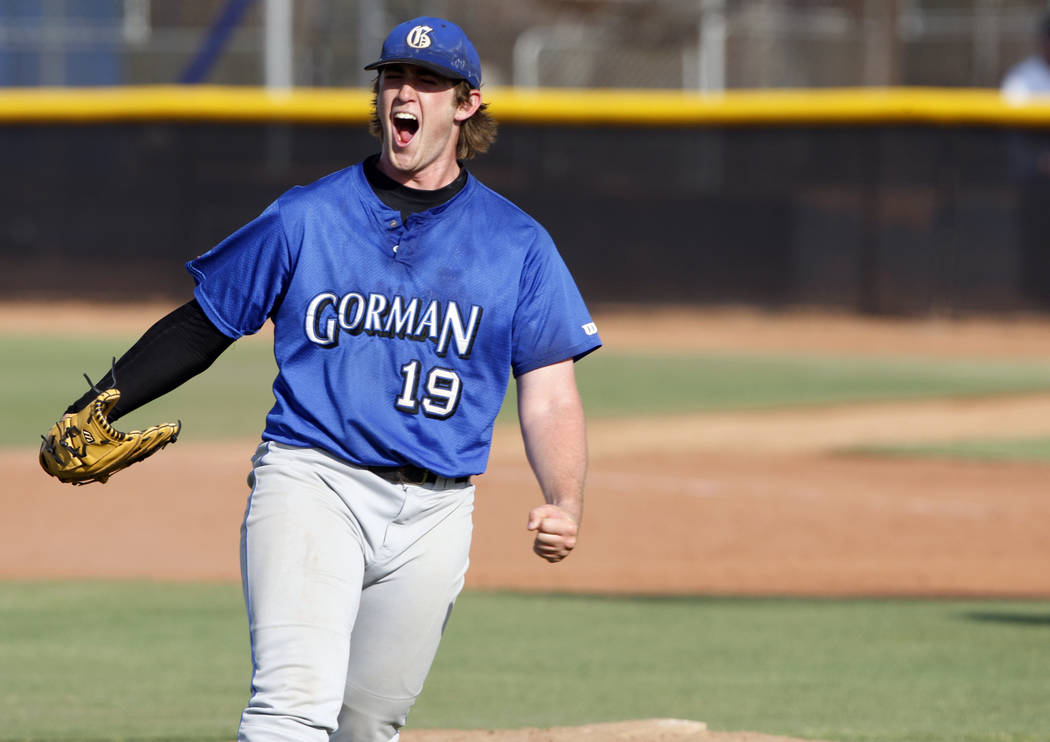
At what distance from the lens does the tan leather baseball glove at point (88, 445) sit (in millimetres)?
3527

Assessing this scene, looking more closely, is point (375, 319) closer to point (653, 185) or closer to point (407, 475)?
point (407, 475)

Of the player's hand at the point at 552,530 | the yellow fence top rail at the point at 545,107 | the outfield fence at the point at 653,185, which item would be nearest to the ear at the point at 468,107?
the player's hand at the point at 552,530

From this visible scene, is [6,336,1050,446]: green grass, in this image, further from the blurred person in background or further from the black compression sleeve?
the black compression sleeve

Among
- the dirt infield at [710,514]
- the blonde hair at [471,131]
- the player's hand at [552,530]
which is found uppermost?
the blonde hair at [471,131]

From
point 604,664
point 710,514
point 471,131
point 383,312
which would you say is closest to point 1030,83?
point 710,514

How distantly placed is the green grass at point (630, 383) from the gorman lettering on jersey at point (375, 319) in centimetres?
932

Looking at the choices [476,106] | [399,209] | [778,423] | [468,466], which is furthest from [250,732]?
[778,423]

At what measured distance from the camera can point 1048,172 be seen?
1748 cm

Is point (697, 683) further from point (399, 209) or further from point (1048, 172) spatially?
point (1048, 172)

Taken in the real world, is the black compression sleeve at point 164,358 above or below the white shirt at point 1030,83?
below

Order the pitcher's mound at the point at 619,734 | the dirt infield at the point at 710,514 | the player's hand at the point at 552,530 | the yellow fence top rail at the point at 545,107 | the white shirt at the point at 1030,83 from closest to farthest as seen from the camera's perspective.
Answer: the player's hand at the point at 552,530 < the pitcher's mound at the point at 619,734 < the dirt infield at the point at 710,514 < the white shirt at the point at 1030,83 < the yellow fence top rail at the point at 545,107

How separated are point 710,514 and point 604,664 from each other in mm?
4025

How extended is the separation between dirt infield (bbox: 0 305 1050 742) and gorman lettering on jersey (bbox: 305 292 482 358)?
4.86 meters

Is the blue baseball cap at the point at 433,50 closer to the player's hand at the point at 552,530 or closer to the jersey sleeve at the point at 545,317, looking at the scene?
the jersey sleeve at the point at 545,317
